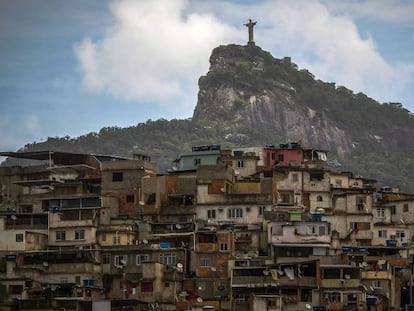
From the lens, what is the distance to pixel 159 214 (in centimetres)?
7850

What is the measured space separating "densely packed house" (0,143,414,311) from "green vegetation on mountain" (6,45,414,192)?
59.7 meters

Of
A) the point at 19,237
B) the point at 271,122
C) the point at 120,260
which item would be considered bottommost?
the point at 120,260

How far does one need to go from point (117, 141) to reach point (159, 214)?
77.0m

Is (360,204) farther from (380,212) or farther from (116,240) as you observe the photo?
(116,240)

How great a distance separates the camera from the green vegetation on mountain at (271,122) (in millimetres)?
151250

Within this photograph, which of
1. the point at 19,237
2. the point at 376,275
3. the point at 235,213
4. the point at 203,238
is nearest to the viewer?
the point at 203,238

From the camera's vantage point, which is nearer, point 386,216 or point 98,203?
point 98,203

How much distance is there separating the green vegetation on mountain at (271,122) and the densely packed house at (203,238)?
59714mm

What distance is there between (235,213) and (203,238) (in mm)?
6761

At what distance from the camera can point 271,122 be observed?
165 metres

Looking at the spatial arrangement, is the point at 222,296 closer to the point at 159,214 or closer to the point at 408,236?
the point at 159,214

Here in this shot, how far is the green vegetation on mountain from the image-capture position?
5955 inches

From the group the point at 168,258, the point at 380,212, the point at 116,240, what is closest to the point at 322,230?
the point at 168,258

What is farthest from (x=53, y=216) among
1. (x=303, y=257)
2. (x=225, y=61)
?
(x=225, y=61)
